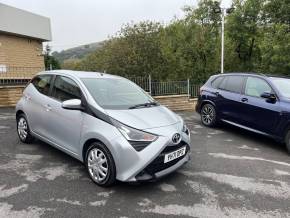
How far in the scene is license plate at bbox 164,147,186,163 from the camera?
3751mm

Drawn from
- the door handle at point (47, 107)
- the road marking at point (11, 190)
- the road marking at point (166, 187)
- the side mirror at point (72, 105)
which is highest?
the side mirror at point (72, 105)

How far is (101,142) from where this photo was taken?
3.79 m

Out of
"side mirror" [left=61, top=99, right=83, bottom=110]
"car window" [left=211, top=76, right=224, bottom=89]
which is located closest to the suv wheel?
"car window" [left=211, top=76, right=224, bottom=89]

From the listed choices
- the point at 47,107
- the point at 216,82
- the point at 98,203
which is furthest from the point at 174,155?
the point at 216,82

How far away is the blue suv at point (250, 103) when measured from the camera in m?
6.02

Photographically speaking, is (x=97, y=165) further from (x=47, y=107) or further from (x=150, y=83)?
(x=150, y=83)

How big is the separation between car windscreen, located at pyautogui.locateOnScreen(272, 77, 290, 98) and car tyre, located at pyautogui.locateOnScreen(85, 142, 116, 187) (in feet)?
14.2

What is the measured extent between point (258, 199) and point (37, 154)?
12.4 ft

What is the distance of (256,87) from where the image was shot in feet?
22.1

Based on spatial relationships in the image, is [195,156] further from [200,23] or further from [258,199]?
[200,23]

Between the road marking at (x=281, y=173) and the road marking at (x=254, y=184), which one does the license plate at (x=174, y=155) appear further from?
the road marking at (x=281, y=173)

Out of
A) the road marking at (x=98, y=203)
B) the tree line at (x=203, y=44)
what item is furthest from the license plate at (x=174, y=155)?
the tree line at (x=203, y=44)

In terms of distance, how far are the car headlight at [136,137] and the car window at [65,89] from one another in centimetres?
109

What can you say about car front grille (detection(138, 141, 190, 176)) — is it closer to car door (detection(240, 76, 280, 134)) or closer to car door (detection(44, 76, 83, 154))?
car door (detection(44, 76, 83, 154))
